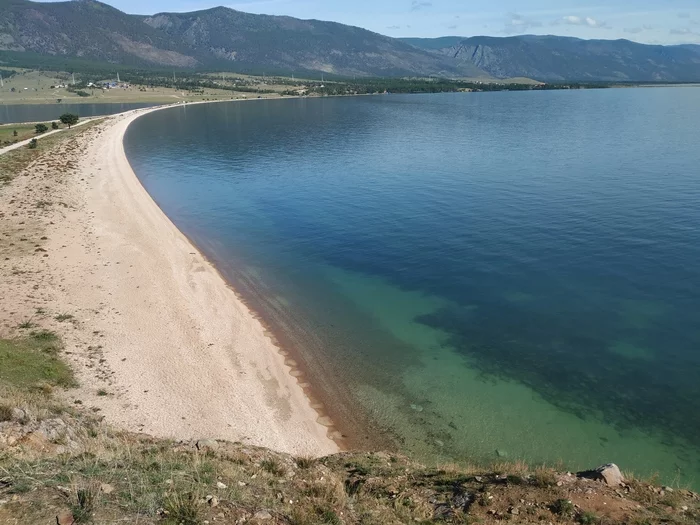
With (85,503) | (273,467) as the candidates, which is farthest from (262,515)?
(85,503)

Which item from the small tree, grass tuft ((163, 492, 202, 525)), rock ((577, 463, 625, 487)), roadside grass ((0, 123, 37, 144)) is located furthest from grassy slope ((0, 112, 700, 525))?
the small tree

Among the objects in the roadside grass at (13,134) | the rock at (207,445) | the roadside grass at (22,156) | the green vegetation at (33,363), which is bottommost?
the green vegetation at (33,363)

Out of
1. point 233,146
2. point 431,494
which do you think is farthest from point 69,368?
point 233,146

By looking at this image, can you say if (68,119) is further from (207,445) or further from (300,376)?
(207,445)

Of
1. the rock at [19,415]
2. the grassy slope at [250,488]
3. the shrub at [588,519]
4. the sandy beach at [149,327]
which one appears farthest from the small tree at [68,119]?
the shrub at [588,519]

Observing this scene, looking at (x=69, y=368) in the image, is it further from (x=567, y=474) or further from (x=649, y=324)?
(x=649, y=324)

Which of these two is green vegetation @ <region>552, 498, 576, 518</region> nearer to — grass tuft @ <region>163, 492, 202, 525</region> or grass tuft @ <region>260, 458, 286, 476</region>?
grass tuft @ <region>260, 458, 286, 476</region>

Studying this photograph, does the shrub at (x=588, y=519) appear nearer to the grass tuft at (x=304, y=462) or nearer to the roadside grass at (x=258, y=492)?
the roadside grass at (x=258, y=492)
